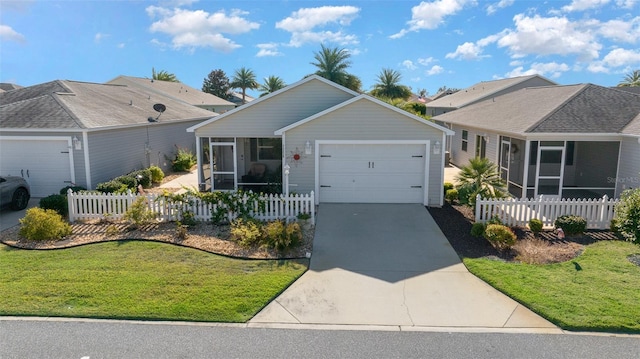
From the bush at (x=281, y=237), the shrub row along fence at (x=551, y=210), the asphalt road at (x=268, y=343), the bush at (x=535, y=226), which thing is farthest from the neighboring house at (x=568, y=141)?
the asphalt road at (x=268, y=343)

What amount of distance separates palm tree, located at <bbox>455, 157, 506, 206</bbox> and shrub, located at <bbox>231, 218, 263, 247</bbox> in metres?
6.59

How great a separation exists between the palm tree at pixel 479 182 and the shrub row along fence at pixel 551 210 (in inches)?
35.1

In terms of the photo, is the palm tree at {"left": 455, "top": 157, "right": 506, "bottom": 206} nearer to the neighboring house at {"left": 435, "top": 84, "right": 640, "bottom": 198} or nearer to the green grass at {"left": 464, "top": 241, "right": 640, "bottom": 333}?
the neighboring house at {"left": 435, "top": 84, "right": 640, "bottom": 198}

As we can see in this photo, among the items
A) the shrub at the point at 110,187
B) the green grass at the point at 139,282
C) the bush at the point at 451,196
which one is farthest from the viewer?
the bush at the point at 451,196

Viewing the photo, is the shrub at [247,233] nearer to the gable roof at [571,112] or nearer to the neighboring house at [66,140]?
the neighboring house at [66,140]

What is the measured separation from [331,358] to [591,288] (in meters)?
5.34

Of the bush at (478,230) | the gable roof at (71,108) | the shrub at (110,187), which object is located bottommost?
the bush at (478,230)

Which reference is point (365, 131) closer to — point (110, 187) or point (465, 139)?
point (110, 187)

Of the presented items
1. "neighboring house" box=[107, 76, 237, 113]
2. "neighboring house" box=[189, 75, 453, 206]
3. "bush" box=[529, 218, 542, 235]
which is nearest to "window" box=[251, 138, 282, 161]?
"neighboring house" box=[189, 75, 453, 206]

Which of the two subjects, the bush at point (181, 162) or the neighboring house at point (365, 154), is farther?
the bush at point (181, 162)

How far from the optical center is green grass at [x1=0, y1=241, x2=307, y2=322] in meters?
7.07

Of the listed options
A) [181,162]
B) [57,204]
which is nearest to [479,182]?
[57,204]

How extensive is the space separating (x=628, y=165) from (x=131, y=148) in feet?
64.4

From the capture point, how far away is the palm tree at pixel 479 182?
13.1m
